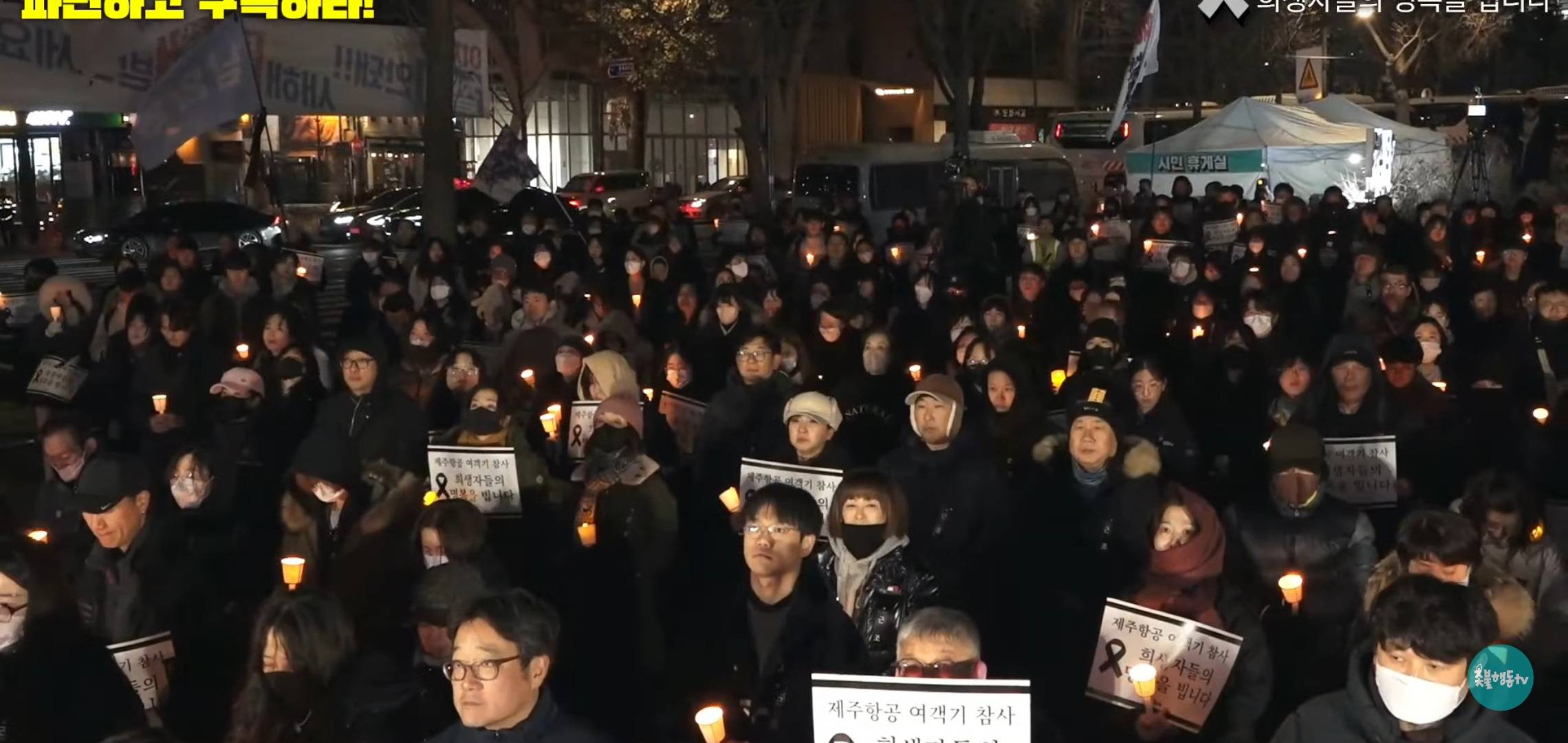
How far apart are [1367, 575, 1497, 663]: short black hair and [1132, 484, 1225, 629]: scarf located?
54.5 inches

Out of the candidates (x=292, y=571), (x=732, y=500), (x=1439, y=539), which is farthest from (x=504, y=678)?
(x=1439, y=539)

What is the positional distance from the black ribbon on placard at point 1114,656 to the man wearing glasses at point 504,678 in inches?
74.9

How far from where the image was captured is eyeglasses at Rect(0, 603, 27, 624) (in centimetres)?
424

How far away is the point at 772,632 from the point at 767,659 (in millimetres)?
70

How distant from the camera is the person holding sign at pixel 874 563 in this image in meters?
4.71

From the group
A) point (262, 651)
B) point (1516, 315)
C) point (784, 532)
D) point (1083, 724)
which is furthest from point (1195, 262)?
point (262, 651)

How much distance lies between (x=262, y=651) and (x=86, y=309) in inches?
268

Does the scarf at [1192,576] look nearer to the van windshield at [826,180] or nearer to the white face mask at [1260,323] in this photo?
the white face mask at [1260,323]

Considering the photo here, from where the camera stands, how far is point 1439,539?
4680mm

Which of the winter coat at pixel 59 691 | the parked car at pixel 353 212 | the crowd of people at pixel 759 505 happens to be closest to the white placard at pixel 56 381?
the crowd of people at pixel 759 505

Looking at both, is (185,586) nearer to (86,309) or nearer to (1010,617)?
(1010,617)

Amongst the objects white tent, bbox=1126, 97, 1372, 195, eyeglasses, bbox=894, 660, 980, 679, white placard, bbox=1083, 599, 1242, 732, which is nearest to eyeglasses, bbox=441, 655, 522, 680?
eyeglasses, bbox=894, 660, 980, 679

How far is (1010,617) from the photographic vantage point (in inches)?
236

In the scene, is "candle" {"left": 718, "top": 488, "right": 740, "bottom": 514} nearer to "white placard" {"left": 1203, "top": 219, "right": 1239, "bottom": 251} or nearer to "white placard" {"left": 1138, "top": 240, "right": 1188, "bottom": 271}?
"white placard" {"left": 1138, "top": 240, "right": 1188, "bottom": 271}
